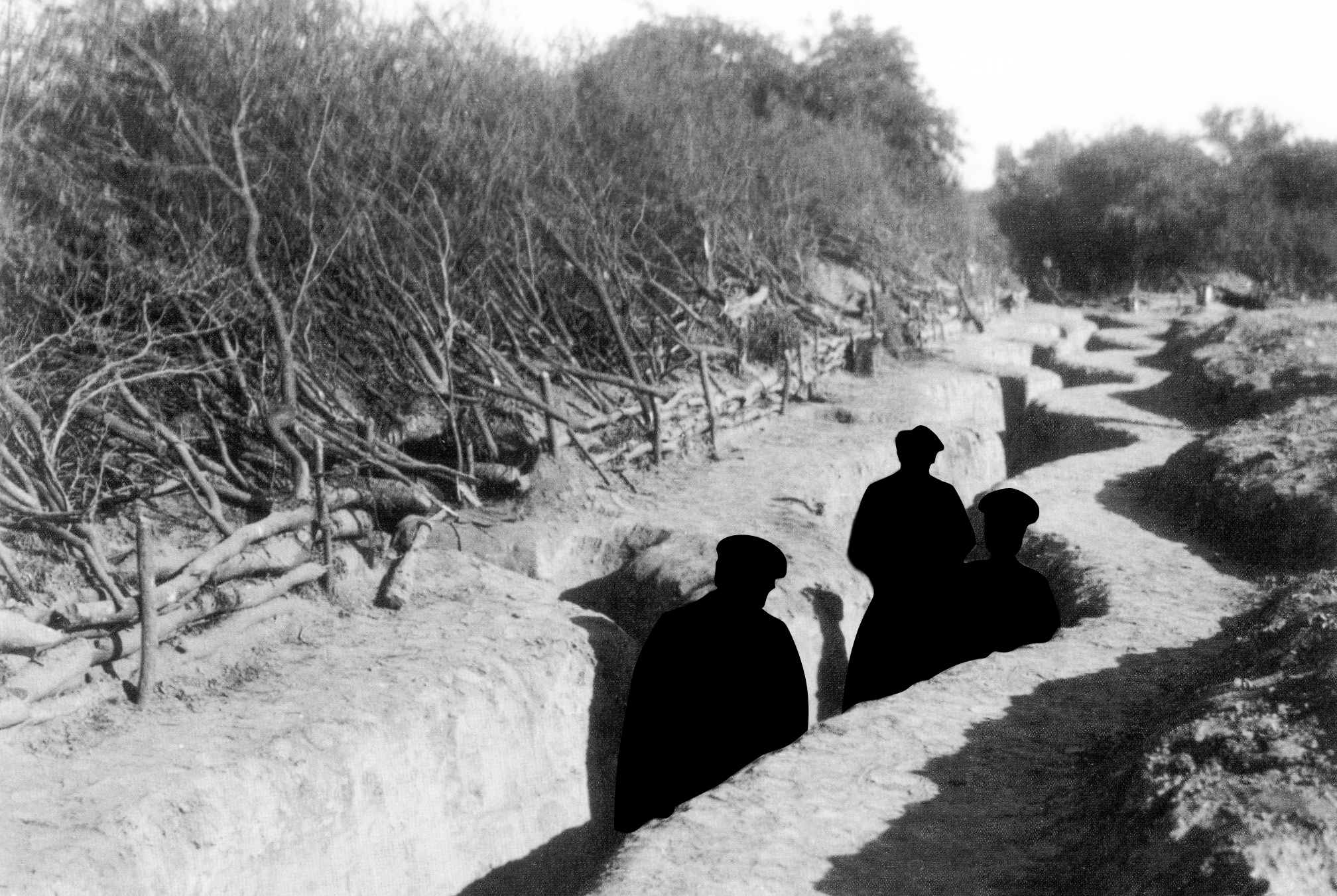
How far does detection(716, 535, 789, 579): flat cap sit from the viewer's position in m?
4.07

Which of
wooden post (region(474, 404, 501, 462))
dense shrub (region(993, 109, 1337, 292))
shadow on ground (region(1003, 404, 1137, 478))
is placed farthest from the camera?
dense shrub (region(993, 109, 1337, 292))

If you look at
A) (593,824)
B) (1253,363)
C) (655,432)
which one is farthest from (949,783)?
(1253,363)

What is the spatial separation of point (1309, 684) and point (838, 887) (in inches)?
72.4

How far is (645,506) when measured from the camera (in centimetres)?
1108

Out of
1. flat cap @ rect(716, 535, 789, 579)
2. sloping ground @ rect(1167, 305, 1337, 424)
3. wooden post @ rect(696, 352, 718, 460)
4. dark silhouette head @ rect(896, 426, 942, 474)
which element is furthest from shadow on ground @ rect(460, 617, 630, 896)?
sloping ground @ rect(1167, 305, 1337, 424)

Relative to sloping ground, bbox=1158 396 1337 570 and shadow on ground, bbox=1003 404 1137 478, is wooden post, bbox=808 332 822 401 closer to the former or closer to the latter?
shadow on ground, bbox=1003 404 1137 478

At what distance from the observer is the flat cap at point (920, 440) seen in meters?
5.13

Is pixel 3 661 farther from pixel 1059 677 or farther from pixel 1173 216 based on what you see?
pixel 1173 216

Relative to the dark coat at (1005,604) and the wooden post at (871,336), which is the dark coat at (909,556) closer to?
the dark coat at (1005,604)

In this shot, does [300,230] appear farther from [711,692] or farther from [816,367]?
[816,367]

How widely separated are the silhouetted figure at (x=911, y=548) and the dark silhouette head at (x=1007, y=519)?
0.84ft

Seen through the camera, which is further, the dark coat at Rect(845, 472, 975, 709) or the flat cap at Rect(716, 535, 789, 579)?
the dark coat at Rect(845, 472, 975, 709)

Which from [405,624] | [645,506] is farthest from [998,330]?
[405,624]

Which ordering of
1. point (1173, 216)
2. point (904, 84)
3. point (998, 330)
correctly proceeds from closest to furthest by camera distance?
point (998, 330)
point (904, 84)
point (1173, 216)
